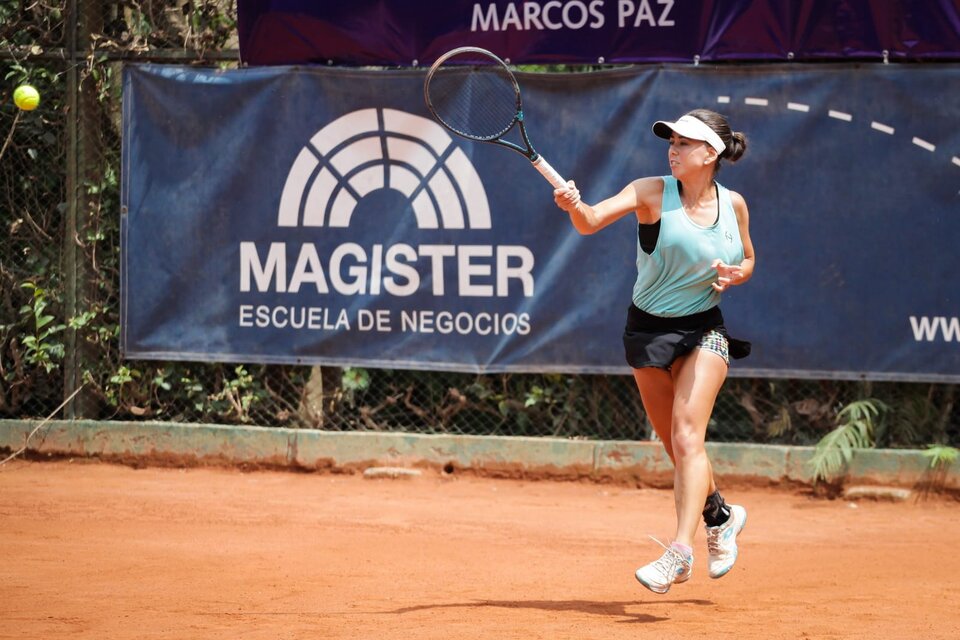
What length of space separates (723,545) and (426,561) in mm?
1390

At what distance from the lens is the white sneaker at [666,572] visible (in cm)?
439

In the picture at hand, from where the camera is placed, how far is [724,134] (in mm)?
4703

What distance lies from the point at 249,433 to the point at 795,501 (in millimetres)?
3235

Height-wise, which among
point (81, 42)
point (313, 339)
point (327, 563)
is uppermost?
point (81, 42)

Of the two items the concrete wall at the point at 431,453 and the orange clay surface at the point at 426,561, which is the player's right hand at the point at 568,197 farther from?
the concrete wall at the point at 431,453

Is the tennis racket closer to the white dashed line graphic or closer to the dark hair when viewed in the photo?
the white dashed line graphic

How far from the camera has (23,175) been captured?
809 centimetres

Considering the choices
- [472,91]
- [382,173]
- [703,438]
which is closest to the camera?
[703,438]

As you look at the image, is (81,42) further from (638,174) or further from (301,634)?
(301,634)

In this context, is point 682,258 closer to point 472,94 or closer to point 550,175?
point 550,175

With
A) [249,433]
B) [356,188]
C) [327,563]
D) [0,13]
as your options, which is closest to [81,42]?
[0,13]

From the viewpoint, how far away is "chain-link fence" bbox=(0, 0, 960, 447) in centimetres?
762

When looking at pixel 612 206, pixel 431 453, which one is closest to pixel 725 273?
pixel 612 206

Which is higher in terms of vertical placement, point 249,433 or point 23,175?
point 23,175
